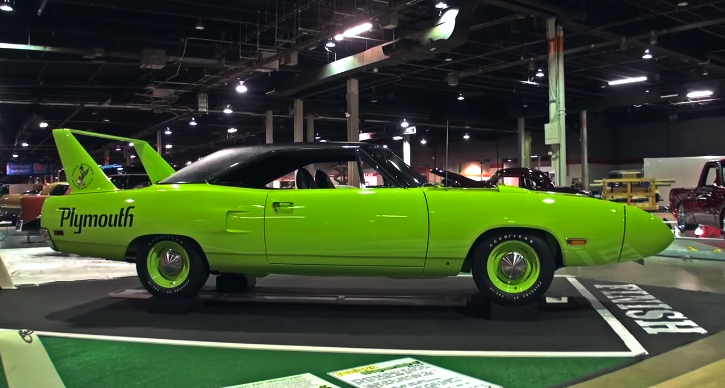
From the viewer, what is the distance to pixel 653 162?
2319 centimetres

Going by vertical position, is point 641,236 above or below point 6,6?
below

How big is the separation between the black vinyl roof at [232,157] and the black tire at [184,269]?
581 mm

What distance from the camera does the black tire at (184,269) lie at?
4.86 metres

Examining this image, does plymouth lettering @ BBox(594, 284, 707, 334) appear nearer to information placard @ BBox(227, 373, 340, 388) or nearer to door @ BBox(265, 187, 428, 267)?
door @ BBox(265, 187, 428, 267)

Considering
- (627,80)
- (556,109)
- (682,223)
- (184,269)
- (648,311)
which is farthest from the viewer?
(627,80)

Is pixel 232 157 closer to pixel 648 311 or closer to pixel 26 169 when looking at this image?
A: pixel 648 311

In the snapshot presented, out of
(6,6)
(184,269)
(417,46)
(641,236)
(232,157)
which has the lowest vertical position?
(184,269)

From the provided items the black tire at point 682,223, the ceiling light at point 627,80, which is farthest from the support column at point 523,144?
the black tire at point 682,223

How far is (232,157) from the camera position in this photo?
515 centimetres

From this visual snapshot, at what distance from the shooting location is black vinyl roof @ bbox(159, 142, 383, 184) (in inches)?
200

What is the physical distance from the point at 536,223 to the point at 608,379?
1.52 m

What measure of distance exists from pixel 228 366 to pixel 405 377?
1.10 meters

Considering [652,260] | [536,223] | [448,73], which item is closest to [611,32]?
[448,73]

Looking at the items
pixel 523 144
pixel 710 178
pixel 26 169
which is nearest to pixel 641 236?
pixel 710 178
